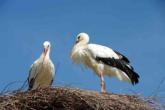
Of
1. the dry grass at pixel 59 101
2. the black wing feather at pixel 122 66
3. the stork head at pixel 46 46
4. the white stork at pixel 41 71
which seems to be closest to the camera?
the dry grass at pixel 59 101

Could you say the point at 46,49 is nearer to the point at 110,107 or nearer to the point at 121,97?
the point at 121,97

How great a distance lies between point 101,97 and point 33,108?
1056 mm

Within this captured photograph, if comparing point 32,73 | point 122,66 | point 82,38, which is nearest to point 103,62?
point 122,66

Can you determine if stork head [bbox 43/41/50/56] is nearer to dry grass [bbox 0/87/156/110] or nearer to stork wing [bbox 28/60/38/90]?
stork wing [bbox 28/60/38/90]

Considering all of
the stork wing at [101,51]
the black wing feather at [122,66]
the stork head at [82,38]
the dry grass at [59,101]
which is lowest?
the dry grass at [59,101]

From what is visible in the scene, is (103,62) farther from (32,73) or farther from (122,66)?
(32,73)

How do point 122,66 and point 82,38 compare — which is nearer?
point 122,66

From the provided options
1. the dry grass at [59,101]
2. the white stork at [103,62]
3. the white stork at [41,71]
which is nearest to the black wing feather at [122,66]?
the white stork at [103,62]

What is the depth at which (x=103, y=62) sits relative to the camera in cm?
858

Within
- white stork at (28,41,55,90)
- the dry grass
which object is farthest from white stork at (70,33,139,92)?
the dry grass

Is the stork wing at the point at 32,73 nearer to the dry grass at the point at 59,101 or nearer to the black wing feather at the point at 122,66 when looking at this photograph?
the black wing feather at the point at 122,66

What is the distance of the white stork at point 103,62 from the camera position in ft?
27.9

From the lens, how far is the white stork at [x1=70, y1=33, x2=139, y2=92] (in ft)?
27.9

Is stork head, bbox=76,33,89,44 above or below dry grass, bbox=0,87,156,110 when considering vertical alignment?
above
